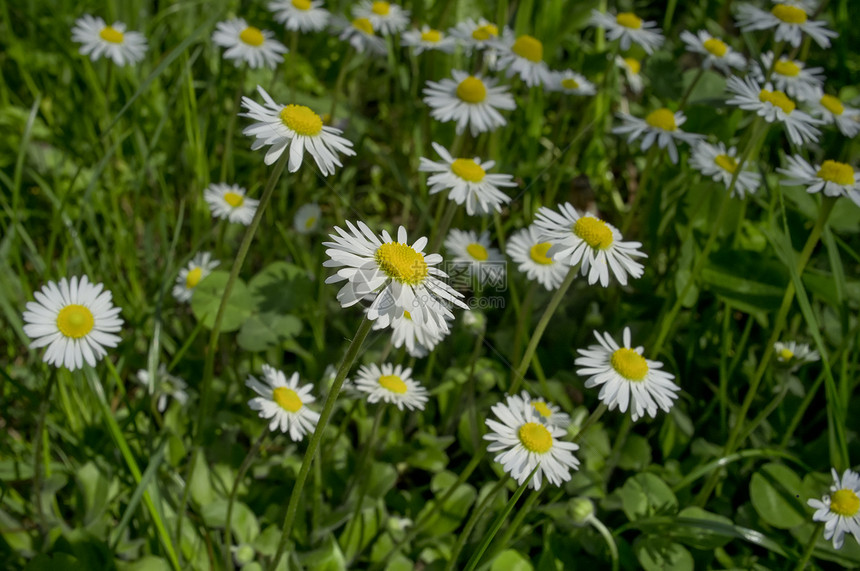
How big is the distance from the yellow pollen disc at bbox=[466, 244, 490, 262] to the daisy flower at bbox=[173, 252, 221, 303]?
2.40 ft

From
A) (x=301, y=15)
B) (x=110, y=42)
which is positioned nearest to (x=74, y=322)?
(x=110, y=42)

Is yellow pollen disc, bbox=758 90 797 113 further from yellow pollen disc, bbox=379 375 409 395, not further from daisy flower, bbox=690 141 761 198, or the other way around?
yellow pollen disc, bbox=379 375 409 395

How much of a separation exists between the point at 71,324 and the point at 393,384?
0.71 m

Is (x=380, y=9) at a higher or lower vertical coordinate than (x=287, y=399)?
higher

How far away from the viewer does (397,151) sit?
298cm

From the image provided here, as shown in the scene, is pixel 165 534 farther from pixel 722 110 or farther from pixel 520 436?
pixel 722 110

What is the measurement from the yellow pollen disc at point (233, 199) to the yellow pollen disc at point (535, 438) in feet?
3.90

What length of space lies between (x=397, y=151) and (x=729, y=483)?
5.90 ft

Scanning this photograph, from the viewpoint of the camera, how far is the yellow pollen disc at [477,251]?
201 centimetres

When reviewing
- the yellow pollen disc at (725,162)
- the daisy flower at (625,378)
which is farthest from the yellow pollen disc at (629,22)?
the daisy flower at (625,378)

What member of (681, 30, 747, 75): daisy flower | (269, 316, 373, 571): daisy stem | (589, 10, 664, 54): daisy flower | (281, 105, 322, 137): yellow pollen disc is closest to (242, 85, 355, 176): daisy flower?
(281, 105, 322, 137): yellow pollen disc

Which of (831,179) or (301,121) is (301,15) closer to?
(301,121)

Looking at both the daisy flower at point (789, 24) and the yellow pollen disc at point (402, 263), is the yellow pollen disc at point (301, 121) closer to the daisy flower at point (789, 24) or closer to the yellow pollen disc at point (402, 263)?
the yellow pollen disc at point (402, 263)

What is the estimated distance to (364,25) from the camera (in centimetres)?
261
